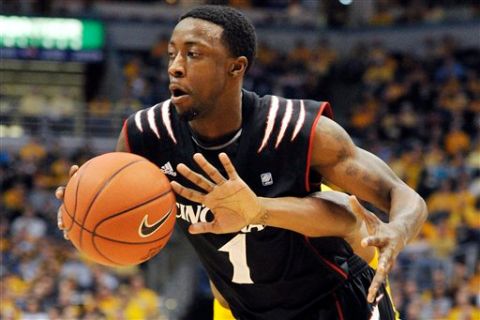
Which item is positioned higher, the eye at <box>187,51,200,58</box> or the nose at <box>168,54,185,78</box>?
the eye at <box>187,51,200,58</box>

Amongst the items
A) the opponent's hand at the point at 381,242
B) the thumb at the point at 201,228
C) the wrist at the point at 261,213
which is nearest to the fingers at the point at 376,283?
the opponent's hand at the point at 381,242

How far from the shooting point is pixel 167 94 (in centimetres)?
1642

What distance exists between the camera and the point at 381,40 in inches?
752

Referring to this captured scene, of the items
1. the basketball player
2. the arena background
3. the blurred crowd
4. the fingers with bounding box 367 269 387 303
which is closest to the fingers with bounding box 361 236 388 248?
the fingers with bounding box 367 269 387 303

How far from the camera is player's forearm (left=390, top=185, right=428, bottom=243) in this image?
11.2ft

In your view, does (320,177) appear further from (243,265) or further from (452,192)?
(452,192)

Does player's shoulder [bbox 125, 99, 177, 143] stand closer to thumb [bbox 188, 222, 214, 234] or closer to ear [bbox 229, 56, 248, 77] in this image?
ear [bbox 229, 56, 248, 77]

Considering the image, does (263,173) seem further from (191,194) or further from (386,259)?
(386,259)

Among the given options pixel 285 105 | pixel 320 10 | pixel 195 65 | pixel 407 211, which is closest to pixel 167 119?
pixel 195 65

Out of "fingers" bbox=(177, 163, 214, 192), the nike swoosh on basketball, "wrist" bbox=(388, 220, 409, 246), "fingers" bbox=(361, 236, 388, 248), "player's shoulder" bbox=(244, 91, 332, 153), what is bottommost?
the nike swoosh on basketball

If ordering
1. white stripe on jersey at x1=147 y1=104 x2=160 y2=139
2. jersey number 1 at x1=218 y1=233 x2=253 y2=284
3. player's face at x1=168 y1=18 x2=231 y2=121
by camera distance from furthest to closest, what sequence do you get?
1. white stripe on jersey at x1=147 y1=104 x2=160 y2=139
2. jersey number 1 at x1=218 y1=233 x2=253 y2=284
3. player's face at x1=168 y1=18 x2=231 y2=121

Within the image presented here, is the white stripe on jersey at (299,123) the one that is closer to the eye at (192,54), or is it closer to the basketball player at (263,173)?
the basketball player at (263,173)

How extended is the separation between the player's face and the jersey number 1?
23.5 inches

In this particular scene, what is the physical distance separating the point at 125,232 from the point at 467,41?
52.1 ft
